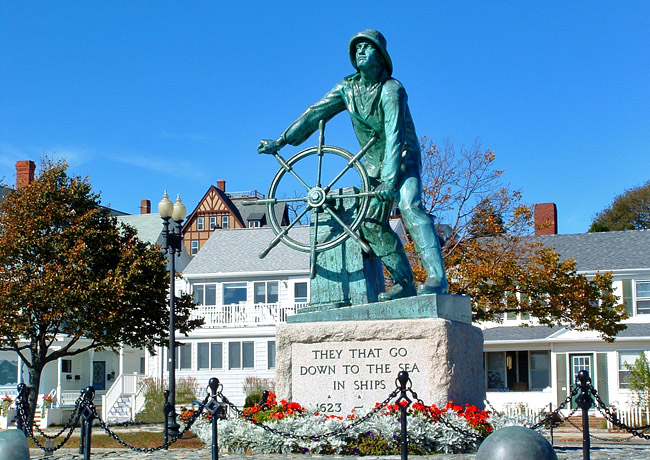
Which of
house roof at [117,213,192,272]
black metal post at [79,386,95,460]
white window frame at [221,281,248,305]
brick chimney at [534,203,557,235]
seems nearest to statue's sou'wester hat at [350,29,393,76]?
black metal post at [79,386,95,460]

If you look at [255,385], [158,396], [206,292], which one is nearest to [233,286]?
[206,292]

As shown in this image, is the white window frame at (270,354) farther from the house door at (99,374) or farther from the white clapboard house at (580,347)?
the house door at (99,374)

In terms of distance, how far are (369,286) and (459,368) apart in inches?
57.9

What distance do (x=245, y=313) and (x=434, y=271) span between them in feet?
93.6

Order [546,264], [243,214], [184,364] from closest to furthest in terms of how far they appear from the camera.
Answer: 1. [546,264]
2. [184,364]
3. [243,214]

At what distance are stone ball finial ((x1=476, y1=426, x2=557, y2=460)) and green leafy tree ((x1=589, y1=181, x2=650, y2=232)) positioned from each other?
53.8 metres

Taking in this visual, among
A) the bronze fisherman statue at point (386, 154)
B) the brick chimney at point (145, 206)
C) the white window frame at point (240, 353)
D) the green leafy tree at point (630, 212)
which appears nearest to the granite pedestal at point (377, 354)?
the bronze fisherman statue at point (386, 154)

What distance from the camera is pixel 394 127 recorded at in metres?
9.95

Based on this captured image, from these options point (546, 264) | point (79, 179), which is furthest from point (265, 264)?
point (546, 264)

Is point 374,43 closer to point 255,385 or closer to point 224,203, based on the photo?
point 255,385

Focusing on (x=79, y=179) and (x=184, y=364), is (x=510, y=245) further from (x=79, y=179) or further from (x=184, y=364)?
(x=184, y=364)

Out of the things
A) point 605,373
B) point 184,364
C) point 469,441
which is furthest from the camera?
point 184,364

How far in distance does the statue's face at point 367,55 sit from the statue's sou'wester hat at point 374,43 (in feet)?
0.16

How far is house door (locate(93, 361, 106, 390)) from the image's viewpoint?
1703 inches
